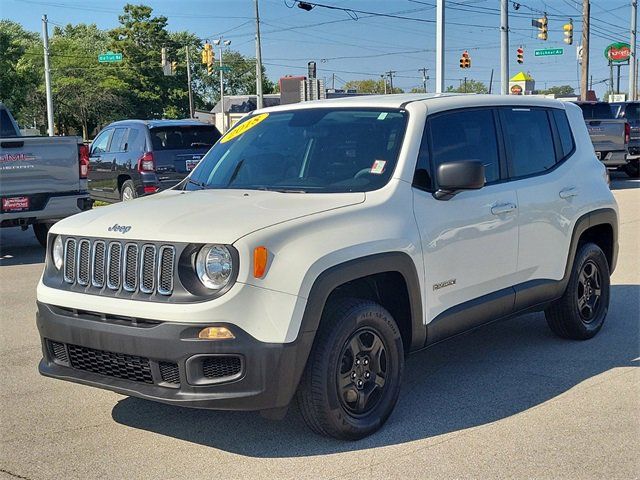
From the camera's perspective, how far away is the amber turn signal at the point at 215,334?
3.81 m

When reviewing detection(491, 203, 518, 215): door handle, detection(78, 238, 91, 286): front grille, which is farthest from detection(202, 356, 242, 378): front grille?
detection(491, 203, 518, 215): door handle

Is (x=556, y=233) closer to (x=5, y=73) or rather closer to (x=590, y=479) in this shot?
(x=590, y=479)

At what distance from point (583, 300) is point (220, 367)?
3.55 meters

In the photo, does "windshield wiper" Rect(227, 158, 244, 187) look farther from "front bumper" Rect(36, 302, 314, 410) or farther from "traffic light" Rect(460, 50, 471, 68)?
"traffic light" Rect(460, 50, 471, 68)

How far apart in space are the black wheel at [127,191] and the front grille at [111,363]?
9.76 metres

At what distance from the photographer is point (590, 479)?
12.6ft

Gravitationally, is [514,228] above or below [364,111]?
below

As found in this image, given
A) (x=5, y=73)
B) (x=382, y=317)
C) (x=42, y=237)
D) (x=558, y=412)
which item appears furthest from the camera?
(x=5, y=73)

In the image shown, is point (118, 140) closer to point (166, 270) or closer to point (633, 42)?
point (166, 270)

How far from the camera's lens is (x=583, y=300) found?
635 centimetres

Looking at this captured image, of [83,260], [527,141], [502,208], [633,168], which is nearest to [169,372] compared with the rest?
[83,260]

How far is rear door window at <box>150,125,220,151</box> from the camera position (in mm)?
13695

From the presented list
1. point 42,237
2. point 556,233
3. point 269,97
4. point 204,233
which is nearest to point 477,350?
point 556,233

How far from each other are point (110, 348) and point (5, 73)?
51.3 meters
